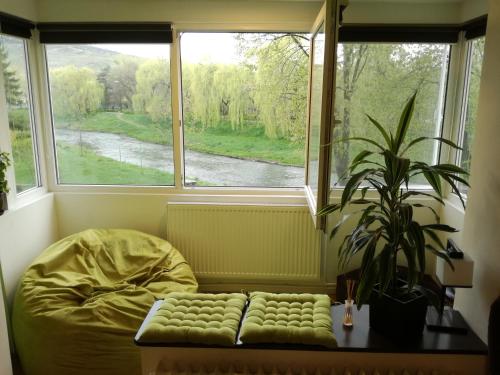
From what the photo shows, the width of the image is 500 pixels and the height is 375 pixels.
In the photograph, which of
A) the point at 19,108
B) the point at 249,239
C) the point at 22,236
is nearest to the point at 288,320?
the point at 249,239

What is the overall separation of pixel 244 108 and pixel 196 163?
0.65m

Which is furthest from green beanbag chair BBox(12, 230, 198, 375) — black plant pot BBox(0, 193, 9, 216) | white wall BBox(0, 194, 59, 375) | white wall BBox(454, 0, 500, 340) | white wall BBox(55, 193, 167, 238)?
white wall BBox(454, 0, 500, 340)

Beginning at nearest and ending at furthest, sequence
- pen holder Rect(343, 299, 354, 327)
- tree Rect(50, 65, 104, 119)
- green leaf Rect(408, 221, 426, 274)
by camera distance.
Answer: green leaf Rect(408, 221, 426, 274) → pen holder Rect(343, 299, 354, 327) → tree Rect(50, 65, 104, 119)

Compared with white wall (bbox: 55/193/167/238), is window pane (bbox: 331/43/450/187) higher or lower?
higher

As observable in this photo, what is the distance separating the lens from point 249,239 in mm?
3414

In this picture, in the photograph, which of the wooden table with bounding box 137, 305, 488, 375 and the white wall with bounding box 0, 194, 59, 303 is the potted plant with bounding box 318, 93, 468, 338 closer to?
the wooden table with bounding box 137, 305, 488, 375

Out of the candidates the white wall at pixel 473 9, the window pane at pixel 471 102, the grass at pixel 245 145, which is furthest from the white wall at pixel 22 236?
the white wall at pixel 473 9

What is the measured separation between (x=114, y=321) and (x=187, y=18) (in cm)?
231

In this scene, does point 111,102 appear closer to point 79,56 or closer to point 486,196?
point 79,56

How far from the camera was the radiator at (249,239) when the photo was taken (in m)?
3.36

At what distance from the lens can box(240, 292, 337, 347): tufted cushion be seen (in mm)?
1657

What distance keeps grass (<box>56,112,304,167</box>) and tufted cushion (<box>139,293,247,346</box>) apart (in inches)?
69.1

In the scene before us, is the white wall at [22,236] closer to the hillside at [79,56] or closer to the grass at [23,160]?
the grass at [23,160]

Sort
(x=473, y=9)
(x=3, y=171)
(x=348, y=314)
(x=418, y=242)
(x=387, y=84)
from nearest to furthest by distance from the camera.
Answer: (x=418, y=242) → (x=348, y=314) → (x=3, y=171) → (x=473, y=9) → (x=387, y=84)
